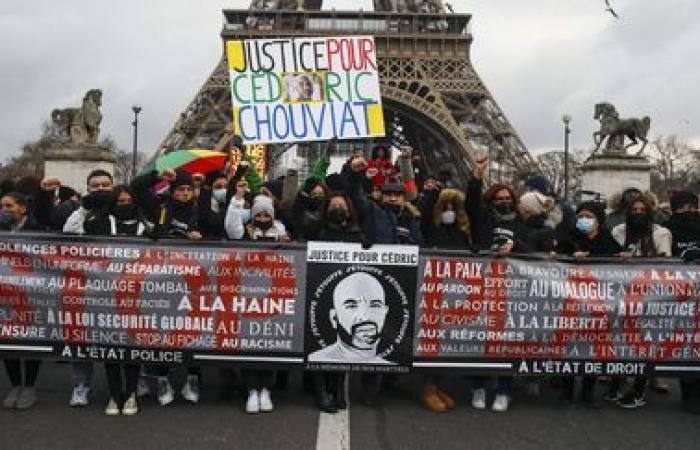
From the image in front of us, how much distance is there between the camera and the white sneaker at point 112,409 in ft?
19.2

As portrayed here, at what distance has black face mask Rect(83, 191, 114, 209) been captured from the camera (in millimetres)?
6301

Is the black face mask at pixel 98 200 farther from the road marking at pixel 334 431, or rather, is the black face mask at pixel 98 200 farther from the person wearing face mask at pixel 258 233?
the road marking at pixel 334 431

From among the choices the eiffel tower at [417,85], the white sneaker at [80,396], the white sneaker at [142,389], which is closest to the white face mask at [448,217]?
the white sneaker at [142,389]

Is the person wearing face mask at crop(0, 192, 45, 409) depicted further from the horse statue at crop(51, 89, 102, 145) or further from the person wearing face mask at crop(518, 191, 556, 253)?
the horse statue at crop(51, 89, 102, 145)

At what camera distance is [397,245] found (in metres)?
6.25

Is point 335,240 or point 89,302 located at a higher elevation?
point 335,240

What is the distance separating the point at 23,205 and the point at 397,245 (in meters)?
3.12

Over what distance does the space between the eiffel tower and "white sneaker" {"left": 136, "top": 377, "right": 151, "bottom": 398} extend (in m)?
30.9

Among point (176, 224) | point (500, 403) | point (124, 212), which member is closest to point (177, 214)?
point (176, 224)

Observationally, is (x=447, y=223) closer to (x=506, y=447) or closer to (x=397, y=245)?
(x=397, y=245)

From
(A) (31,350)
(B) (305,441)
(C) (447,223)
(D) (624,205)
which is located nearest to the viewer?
A: (B) (305,441)

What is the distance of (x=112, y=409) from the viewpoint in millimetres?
5871

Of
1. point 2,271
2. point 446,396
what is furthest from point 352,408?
point 2,271

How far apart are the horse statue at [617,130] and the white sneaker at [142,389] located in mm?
17903
